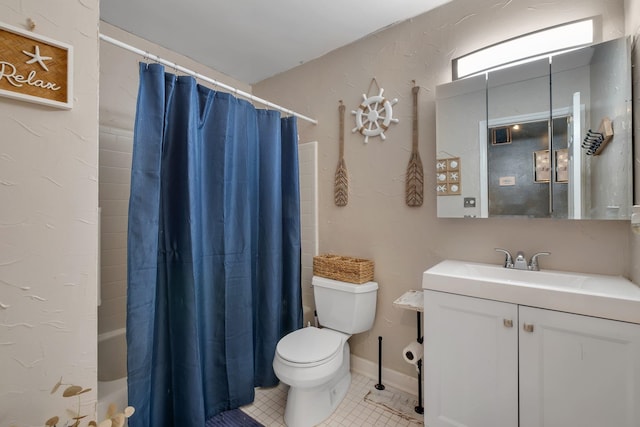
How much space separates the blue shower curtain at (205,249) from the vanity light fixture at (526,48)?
1.16 metres

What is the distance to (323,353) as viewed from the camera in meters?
1.62

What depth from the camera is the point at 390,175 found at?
2.00 meters

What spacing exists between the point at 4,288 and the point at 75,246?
0.20m

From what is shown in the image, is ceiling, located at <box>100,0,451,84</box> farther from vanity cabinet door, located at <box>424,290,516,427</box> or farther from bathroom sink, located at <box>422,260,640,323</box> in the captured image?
vanity cabinet door, located at <box>424,290,516,427</box>

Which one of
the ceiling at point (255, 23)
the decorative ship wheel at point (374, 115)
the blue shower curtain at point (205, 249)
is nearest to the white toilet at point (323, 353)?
the blue shower curtain at point (205, 249)

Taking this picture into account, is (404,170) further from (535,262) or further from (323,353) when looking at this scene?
(323,353)

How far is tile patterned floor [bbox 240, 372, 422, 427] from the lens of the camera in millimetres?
1652

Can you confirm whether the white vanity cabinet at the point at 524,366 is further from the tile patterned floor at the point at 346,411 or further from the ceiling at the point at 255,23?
the ceiling at the point at 255,23

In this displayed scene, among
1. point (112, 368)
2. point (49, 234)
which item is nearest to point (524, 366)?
point (49, 234)

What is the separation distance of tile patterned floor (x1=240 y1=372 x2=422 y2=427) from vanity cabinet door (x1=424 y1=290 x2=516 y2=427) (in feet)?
0.98

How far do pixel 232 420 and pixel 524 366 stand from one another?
154 centimetres

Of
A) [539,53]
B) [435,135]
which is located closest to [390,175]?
[435,135]

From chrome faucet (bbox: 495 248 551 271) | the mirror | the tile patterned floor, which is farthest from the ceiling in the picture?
the tile patterned floor

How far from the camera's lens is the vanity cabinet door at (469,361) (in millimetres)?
1264
